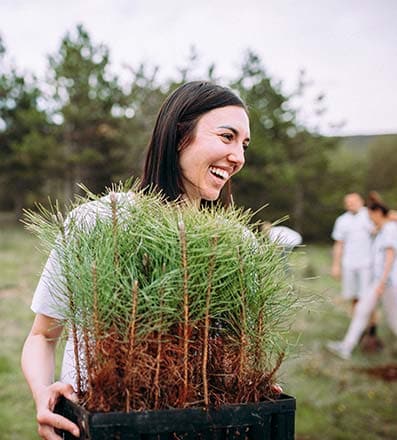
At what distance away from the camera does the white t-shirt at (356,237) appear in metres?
7.69

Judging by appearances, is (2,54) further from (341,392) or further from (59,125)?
(341,392)

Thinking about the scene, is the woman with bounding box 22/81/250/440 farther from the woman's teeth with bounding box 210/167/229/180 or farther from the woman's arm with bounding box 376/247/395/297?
the woman's arm with bounding box 376/247/395/297

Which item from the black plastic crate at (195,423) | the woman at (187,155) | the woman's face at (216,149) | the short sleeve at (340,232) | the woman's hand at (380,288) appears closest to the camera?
the black plastic crate at (195,423)

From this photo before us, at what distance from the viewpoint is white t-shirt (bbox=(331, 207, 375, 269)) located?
7691mm

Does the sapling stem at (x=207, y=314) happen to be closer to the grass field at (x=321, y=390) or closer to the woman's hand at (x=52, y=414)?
the woman's hand at (x=52, y=414)

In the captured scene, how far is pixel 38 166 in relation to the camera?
2481 cm

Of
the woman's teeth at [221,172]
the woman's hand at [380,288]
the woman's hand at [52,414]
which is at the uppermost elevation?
the woman's teeth at [221,172]

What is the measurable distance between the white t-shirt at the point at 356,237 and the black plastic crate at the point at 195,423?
6.78 m

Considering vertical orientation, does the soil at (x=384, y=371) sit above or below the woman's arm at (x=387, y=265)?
below

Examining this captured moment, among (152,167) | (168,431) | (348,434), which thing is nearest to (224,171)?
(152,167)

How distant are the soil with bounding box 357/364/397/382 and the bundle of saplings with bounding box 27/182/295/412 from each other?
5.38 m

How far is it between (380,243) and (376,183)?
39618mm

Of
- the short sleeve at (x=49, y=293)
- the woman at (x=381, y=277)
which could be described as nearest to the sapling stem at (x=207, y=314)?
the short sleeve at (x=49, y=293)

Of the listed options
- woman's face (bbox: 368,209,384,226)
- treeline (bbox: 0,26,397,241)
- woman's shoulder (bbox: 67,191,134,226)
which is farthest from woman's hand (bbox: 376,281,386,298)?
treeline (bbox: 0,26,397,241)
